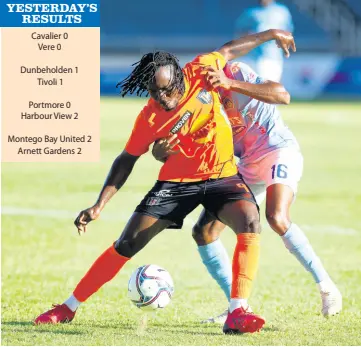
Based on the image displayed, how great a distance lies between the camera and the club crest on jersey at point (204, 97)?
21.8 feet

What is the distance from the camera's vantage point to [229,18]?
1741 inches

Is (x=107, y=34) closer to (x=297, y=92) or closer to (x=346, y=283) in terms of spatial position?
(x=297, y=92)

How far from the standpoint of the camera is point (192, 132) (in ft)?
21.7

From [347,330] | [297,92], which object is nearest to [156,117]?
[347,330]

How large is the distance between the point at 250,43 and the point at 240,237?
1.48 metres

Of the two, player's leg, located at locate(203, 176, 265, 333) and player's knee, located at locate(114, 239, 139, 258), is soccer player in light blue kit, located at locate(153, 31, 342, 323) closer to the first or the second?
player's leg, located at locate(203, 176, 265, 333)

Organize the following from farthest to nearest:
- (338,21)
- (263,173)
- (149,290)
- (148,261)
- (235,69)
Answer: (338,21) < (148,261) < (263,173) < (235,69) < (149,290)

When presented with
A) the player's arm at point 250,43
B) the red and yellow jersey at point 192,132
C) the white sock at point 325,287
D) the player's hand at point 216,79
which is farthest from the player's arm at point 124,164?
the white sock at point 325,287

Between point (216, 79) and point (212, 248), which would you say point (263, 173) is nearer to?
point (212, 248)

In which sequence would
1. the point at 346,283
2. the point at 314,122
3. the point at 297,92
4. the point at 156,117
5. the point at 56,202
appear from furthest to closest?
the point at 297,92 → the point at 314,122 → the point at 56,202 → the point at 346,283 → the point at 156,117

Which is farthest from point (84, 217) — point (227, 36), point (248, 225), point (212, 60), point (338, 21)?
point (338, 21)

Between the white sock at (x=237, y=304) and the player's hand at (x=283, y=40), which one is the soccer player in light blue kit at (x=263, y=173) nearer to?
the player's hand at (x=283, y=40)

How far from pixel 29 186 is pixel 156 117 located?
27.9ft

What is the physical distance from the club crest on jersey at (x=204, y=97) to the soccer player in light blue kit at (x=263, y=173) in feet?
0.56
